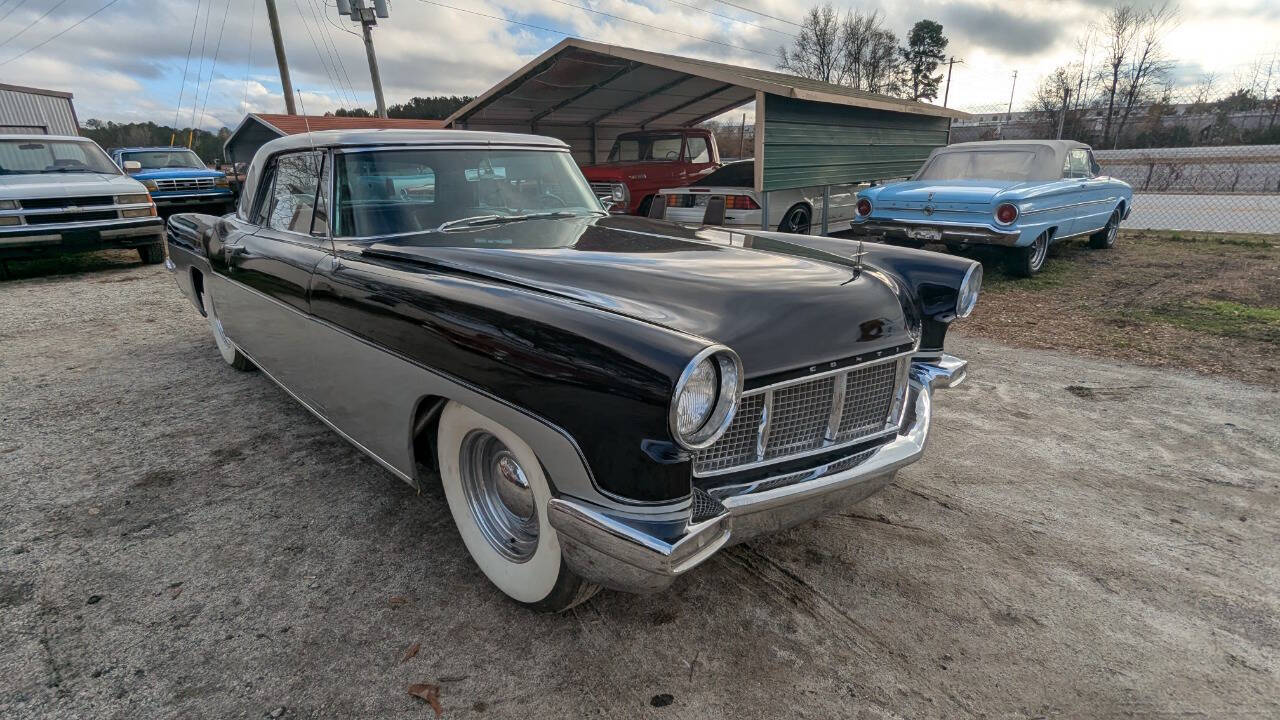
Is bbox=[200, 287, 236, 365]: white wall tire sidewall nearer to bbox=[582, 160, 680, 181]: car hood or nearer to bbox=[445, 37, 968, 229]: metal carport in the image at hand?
bbox=[582, 160, 680, 181]: car hood

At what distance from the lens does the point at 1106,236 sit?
388 inches

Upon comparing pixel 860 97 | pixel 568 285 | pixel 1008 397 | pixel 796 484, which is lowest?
pixel 1008 397

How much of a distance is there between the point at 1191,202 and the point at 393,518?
61.8ft

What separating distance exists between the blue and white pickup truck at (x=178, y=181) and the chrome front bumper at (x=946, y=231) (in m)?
13.0

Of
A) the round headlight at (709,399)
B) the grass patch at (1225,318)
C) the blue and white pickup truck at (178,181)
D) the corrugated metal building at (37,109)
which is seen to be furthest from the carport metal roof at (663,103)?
the corrugated metal building at (37,109)

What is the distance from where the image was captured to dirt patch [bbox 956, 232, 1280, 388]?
505 centimetres

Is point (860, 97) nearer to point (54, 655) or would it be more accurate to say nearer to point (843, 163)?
point (843, 163)

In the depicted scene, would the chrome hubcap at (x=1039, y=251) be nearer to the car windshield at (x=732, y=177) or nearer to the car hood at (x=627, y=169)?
the car windshield at (x=732, y=177)

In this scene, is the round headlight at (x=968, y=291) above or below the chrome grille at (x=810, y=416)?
above

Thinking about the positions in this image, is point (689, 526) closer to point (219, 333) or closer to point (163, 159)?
point (219, 333)

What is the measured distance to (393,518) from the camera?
9.45ft

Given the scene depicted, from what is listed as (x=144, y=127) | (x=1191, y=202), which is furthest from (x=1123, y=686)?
(x=144, y=127)

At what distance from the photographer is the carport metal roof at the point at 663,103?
9047 millimetres

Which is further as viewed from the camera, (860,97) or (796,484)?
(860,97)
